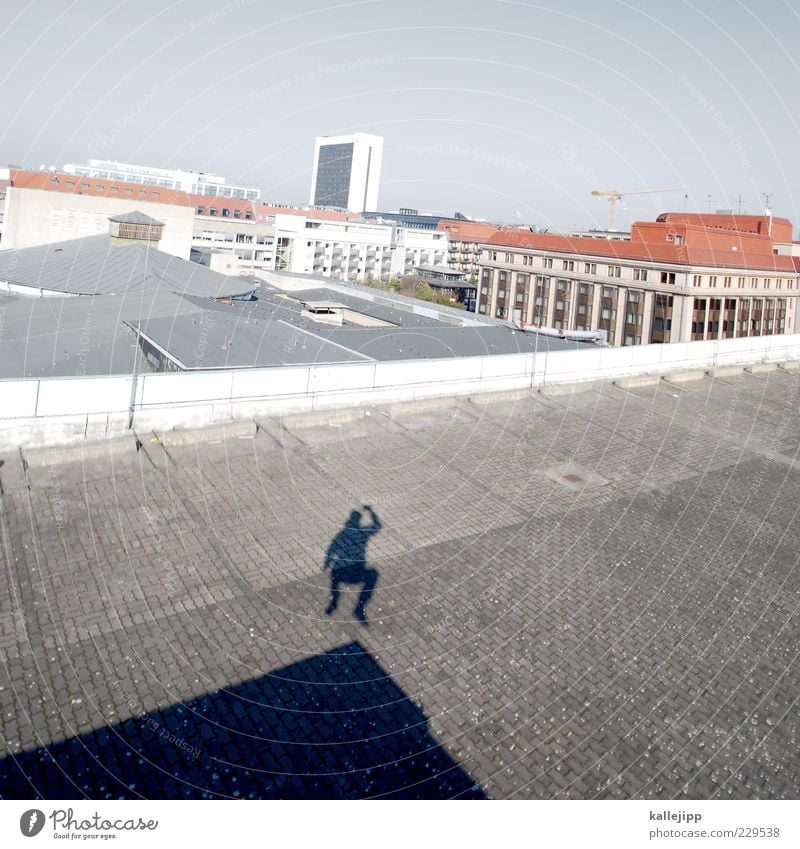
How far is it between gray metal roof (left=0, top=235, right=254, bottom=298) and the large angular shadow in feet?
58.7

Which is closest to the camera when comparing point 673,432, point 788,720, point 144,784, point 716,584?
point 144,784

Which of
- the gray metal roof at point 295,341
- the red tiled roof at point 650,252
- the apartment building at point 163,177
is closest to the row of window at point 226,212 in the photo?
the apartment building at point 163,177

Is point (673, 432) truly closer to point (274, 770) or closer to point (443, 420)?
point (443, 420)

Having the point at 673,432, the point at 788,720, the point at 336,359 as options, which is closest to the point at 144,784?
the point at 788,720

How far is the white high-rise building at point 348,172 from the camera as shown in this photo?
4911 inches

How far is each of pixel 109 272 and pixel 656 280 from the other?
4040 centimetres

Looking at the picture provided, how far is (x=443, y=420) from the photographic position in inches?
518

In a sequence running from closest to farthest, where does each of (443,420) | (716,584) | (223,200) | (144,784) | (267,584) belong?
(144,784) < (267,584) < (716,584) < (443,420) < (223,200)

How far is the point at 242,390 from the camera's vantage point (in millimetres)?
11477

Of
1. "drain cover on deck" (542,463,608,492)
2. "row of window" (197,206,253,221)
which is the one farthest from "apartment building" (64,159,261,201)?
"drain cover on deck" (542,463,608,492)

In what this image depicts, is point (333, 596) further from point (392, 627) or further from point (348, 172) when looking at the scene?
point (348, 172)

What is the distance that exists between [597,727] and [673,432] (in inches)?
394

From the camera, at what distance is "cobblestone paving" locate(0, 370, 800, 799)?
199 inches

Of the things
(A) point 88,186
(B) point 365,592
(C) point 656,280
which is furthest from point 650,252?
(B) point 365,592
